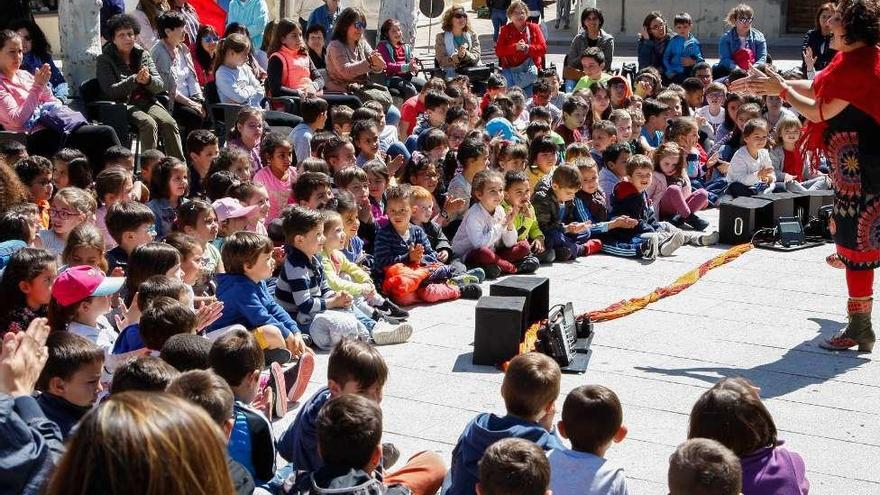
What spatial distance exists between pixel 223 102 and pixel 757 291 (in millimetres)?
4425

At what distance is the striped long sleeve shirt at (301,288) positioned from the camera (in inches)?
282

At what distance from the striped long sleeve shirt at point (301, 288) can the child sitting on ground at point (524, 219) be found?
2201 mm

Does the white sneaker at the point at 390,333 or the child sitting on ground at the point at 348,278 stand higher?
the child sitting on ground at the point at 348,278

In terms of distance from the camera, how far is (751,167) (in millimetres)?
11430

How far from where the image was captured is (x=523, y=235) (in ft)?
30.5

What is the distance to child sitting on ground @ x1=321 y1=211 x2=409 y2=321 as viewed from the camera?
748 cm

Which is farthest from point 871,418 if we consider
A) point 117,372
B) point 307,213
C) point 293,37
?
point 293,37

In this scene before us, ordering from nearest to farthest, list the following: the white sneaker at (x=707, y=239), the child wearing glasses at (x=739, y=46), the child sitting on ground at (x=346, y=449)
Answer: the child sitting on ground at (x=346, y=449), the white sneaker at (x=707, y=239), the child wearing glasses at (x=739, y=46)

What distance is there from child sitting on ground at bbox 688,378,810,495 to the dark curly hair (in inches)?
123

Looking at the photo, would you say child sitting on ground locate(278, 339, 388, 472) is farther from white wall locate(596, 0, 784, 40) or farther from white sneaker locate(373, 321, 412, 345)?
white wall locate(596, 0, 784, 40)

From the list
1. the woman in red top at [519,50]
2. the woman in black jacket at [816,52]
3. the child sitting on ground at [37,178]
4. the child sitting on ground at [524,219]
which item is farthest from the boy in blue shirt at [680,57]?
the child sitting on ground at [37,178]

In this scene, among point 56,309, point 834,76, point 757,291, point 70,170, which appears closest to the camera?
point 56,309

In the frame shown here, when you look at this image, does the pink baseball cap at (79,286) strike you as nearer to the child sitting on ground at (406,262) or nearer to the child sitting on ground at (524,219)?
the child sitting on ground at (406,262)

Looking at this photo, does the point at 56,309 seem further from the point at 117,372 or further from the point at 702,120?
the point at 702,120
